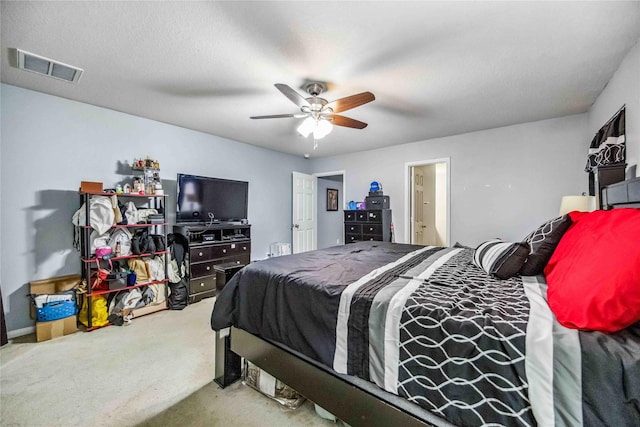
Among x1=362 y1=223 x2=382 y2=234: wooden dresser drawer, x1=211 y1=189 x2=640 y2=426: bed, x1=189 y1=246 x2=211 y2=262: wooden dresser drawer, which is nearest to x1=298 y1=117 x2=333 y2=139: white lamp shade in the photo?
x1=211 y1=189 x2=640 y2=426: bed

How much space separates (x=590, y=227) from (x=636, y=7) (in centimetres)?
139

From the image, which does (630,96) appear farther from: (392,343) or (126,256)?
(126,256)

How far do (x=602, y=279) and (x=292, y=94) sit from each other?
6.73 ft

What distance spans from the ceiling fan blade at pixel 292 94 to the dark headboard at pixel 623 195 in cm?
211

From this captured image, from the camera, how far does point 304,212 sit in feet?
18.9

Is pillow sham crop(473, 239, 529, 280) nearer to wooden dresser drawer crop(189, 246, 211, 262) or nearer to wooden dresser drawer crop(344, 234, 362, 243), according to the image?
wooden dresser drawer crop(344, 234, 362, 243)

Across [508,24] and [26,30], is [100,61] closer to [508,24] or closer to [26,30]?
[26,30]

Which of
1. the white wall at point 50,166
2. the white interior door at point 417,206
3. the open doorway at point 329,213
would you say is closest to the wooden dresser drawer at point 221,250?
the white wall at point 50,166

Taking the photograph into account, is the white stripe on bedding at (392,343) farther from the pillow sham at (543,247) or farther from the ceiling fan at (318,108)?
the ceiling fan at (318,108)

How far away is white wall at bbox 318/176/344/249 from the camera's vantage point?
658 cm

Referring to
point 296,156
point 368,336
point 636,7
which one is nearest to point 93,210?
point 368,336

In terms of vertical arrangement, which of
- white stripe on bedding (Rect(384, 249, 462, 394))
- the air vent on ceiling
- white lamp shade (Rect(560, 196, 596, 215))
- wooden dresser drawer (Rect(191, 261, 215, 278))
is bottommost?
wooden dresser drawer (Rect(191, 261, 215, 278))

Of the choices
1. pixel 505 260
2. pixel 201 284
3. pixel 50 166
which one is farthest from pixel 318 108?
pixel 50 166

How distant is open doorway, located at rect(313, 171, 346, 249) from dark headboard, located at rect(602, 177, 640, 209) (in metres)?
5.02
